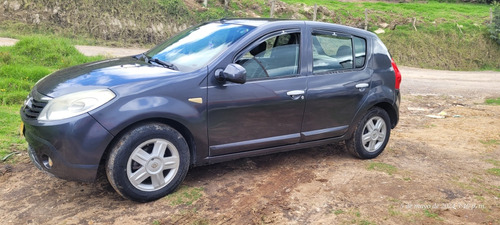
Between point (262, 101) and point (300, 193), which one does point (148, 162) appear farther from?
point (300, 193)

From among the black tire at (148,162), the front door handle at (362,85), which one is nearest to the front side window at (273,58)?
the front door handle at (362,85)

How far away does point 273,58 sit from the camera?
4.66 meters

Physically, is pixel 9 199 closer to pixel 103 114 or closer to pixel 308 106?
pixel 103 114

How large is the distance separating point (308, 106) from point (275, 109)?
1.45 ft

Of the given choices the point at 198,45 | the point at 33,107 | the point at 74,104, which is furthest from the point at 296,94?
the point at 33,107

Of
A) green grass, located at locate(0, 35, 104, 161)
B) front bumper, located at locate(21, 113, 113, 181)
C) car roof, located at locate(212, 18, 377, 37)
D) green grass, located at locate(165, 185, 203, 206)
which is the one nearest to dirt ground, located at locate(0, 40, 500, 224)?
green grass, located at locate(165, 185, 203, 206)

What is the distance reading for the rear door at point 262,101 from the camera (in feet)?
13.9

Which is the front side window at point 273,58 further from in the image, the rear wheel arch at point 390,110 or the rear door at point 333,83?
the rear wheel arch at point 390,110

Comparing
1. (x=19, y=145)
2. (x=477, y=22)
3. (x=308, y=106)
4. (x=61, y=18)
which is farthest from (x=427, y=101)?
(x=477, y=22)

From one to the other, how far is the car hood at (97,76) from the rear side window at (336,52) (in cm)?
168

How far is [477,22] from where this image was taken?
2831 centimetres

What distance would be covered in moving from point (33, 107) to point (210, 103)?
1.53 m

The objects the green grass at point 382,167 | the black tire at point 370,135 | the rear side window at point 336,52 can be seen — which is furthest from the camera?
the black tire at point 370,135

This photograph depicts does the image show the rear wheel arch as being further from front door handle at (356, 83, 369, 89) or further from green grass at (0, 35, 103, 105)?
green grass at (0, 35, 103, 105)
